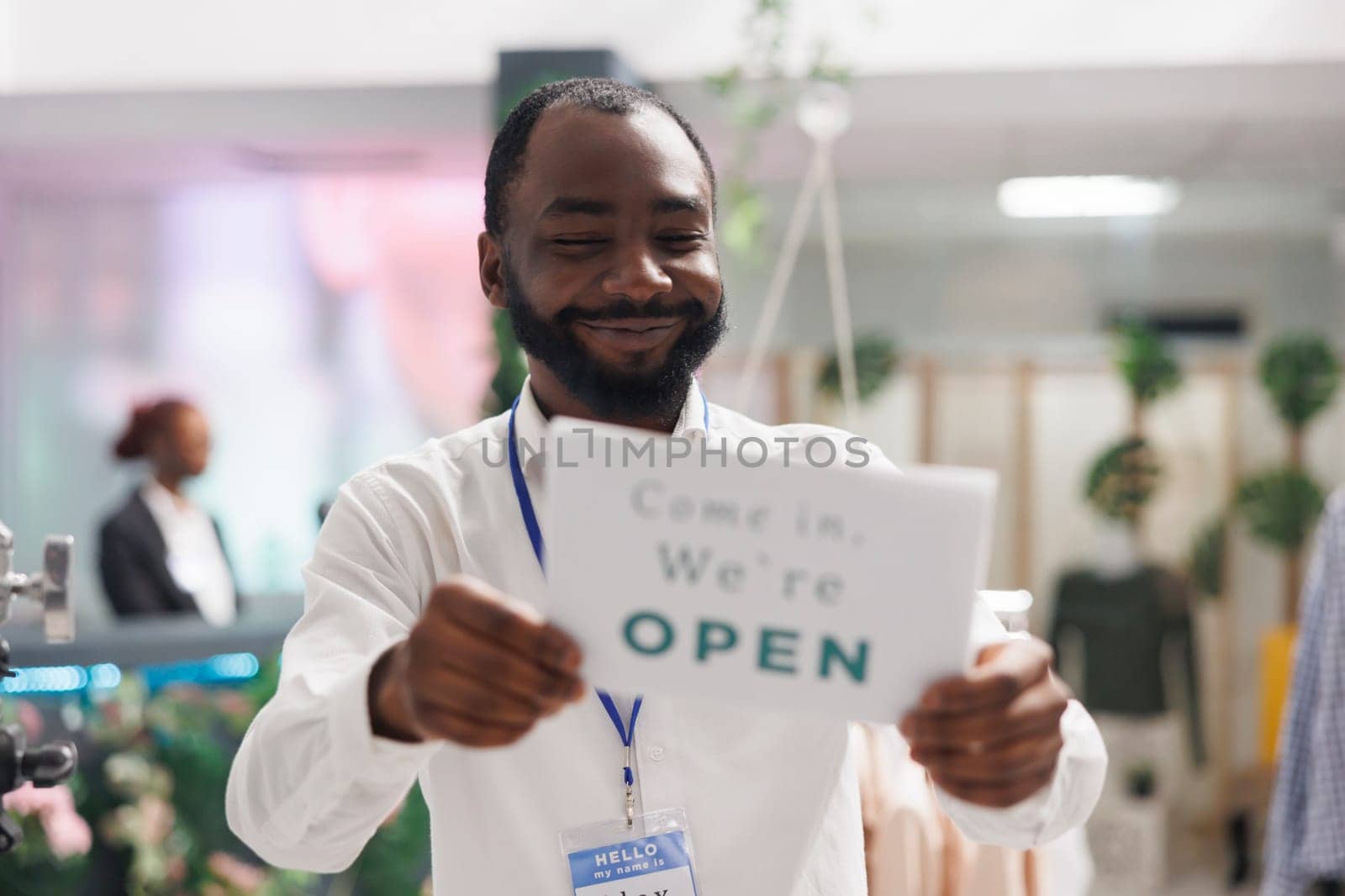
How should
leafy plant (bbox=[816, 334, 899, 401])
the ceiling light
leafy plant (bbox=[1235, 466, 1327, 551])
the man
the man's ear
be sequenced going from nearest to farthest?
the man → the man's ear → leafy plant (bbox=[1235, 466, 1327, 551]) → the ceiling light → leafy plant (bbox=[816, 334, 899, 401])

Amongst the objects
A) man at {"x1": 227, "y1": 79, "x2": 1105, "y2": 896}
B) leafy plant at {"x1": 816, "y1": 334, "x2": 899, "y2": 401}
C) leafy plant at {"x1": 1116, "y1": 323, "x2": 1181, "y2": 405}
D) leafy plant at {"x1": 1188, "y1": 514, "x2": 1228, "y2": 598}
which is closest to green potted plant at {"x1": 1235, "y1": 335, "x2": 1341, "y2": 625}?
leafy plant at {"x1": 1188, "y1": 514, "x2": 1228, "y2": 598}

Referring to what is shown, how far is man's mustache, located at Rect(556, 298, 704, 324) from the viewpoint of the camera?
0.98m

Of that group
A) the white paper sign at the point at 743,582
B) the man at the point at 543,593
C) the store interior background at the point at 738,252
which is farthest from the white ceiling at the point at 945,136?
the white paper sign at the point at 743,582

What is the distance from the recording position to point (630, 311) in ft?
3.23

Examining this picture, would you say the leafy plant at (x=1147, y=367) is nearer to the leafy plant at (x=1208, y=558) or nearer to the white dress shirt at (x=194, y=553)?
the leafy plant at (x=1208, y=558)

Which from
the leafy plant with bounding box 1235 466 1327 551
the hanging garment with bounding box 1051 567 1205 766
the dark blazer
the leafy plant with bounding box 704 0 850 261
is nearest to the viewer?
the leafy plant with bounding box 704 0 850 261

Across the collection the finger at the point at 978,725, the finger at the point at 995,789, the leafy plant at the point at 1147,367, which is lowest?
the finger at the point at 995,789

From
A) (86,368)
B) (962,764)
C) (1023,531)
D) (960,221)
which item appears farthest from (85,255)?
(962,764)

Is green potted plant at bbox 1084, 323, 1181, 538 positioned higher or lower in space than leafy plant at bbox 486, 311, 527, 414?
lower

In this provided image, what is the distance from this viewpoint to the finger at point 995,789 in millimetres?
717

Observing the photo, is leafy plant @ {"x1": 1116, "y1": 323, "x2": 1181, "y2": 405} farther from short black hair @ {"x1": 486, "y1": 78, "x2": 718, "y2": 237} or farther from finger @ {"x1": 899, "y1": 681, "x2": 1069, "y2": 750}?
finger @ {"x1": 899, "y1": 681, "x2": 1069, "y2": 750}

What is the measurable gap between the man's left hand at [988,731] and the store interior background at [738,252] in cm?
256

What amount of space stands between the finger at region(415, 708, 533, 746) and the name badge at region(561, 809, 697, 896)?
0.33m

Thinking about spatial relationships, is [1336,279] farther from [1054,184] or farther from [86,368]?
[86,368]
